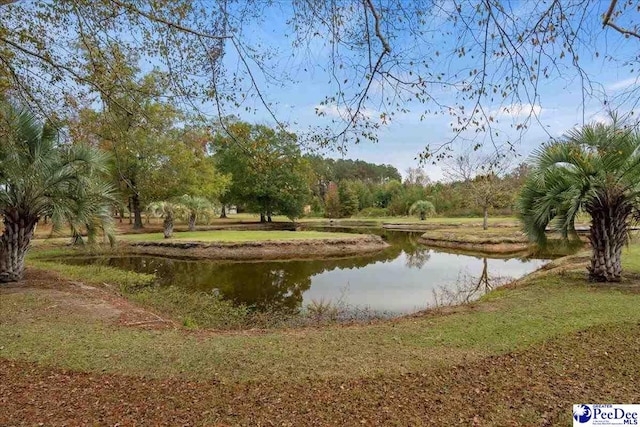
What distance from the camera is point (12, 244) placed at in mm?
7977

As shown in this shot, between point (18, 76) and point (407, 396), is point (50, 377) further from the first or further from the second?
point (18, 76)

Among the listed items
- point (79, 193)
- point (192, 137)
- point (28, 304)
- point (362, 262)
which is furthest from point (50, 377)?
point (362, 262)

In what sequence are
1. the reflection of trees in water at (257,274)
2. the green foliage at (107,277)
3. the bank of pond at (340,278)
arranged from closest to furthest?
the bank of pond at (340,278) → the reflection of trees in water at (257,274) → the green foliage at (107,277)

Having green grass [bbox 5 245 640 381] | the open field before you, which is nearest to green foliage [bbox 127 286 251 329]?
the open field

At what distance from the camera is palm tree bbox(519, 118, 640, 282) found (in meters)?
6.68

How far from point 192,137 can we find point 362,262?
1144 centimetres

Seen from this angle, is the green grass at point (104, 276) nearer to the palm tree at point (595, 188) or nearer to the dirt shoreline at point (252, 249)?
the dirt shoreline at point (252, 249)

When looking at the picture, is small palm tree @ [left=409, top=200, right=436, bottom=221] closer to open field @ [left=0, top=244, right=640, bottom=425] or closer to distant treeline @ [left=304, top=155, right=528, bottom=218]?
distant treeline @ [left=304, top=155, right=528, bottom=218]

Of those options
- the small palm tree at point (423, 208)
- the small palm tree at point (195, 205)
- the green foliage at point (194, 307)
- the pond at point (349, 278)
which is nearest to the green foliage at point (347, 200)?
the small palm tree at point (423, 208)

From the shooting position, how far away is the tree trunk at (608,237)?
710 cm

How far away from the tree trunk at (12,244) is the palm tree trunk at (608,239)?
11.5 metres

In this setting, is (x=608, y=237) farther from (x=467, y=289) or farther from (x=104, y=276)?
(x=104, y=276)

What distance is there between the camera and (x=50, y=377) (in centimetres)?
354

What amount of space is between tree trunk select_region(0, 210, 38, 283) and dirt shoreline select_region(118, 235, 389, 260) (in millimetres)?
8373
